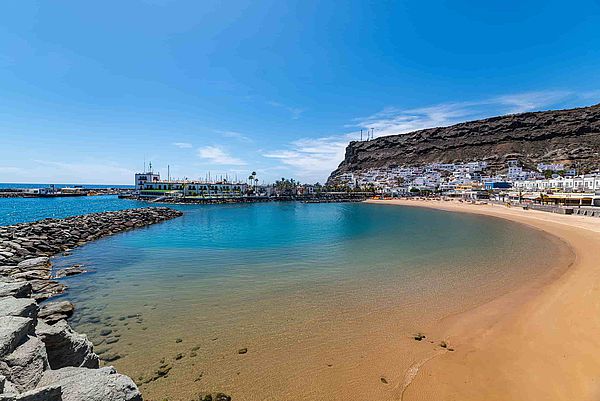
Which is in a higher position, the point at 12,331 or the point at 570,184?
the point at 570,184

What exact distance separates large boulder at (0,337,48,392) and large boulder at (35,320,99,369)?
77cm

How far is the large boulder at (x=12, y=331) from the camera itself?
4508 millimetres

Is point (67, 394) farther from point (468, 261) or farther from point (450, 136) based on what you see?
point (450, 136)

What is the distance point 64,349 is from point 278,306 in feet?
20.0

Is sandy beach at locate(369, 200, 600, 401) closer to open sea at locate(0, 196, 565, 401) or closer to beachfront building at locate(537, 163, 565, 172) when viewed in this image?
open sea at locate(0, 196, 565, 401)

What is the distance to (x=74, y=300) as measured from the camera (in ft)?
36.8

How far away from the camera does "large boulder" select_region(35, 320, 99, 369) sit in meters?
5.53

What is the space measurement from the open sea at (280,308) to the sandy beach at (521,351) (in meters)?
0.59

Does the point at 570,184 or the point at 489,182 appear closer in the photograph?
the point at 570,184

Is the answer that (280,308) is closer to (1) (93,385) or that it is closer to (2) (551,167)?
(1) (93,385)

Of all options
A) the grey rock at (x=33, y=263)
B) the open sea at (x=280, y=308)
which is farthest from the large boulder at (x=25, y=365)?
the grey rock at (x=33, y=263)

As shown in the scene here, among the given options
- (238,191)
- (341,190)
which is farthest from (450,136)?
(238,191)

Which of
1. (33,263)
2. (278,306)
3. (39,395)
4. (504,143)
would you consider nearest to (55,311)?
(278,306)

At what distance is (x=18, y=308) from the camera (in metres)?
6.00
